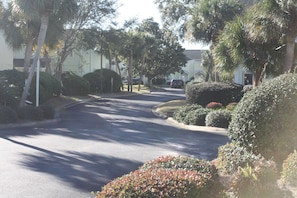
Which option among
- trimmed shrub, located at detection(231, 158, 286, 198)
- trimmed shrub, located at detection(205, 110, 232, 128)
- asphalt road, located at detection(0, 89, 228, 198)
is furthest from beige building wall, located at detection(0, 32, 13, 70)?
trimmed shrub, located at detection(231, 158, 286, 198)

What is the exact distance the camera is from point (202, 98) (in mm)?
22766

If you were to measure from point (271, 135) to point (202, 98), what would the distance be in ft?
52.2

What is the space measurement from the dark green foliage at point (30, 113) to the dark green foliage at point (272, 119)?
42.8 feet

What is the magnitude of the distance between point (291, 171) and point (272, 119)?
1097 mm

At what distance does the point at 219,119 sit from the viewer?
1675 cm

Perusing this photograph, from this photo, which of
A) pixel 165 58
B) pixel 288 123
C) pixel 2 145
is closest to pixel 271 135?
pixel 288 123

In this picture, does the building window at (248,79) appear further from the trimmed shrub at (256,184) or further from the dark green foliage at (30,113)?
the trimmed shrub at (256,184)

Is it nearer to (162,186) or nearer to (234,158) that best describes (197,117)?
(234,158)

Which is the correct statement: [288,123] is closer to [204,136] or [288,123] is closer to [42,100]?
[204,136]

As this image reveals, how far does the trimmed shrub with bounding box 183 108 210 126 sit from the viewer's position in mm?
17875

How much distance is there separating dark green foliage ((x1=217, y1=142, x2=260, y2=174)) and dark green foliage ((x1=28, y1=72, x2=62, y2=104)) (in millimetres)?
18887

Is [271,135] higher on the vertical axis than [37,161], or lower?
higher

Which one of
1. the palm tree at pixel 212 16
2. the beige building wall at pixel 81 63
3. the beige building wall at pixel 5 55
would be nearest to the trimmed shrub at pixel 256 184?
the palm tree at pixel 212 16

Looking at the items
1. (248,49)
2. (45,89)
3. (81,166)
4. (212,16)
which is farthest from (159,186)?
(45,89)
